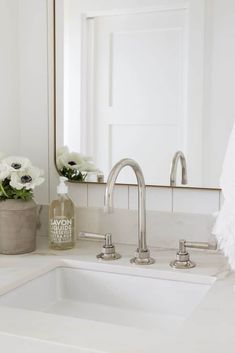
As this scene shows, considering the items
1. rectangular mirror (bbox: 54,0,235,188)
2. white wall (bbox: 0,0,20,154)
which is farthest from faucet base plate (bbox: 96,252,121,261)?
white wall (bbox: 0,0,20,154)

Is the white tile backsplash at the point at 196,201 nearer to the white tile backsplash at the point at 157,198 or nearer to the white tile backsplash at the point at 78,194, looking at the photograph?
the white tile backsplash at the point at 157,198

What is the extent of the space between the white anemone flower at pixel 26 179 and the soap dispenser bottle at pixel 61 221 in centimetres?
7

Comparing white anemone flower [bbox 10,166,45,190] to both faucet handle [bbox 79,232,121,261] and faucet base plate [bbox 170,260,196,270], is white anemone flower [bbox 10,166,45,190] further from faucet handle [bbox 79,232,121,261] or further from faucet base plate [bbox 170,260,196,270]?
faucet base plate [bbox 170,260,196,270]

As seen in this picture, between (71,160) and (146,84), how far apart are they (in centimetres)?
33

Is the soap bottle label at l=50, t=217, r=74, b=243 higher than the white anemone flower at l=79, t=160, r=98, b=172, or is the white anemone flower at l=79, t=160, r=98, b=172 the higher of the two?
the white anemone flower at l=79, t=160, r=98, b=172

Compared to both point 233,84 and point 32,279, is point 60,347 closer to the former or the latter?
point 32,279

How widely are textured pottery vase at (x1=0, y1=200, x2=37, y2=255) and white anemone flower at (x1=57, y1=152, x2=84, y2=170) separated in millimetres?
189

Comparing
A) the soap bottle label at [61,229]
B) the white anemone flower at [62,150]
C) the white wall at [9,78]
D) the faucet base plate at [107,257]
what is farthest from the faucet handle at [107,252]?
the white wall at [9,78]

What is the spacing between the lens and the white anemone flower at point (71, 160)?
1558mm

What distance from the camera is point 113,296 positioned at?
133cm

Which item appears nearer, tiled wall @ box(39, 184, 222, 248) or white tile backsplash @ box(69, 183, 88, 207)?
tiled wall @ box(39, 184, 222, 248)

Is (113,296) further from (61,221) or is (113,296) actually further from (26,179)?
(26,179)

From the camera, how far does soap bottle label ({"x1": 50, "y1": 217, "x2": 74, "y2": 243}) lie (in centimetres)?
146

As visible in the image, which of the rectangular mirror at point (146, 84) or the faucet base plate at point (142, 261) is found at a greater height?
the rectangular mirror at point (146, 84)
